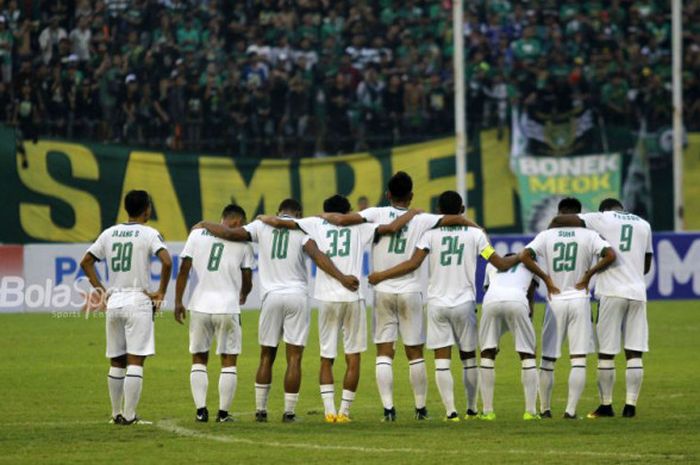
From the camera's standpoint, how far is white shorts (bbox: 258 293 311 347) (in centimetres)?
1502

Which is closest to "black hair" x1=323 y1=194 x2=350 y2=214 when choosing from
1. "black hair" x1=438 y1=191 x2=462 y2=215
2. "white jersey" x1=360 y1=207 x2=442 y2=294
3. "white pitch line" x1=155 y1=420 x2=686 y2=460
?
"white jersey" x1=360 y1=207 x2=442 y2=294

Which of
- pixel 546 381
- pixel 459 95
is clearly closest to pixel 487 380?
pixel 546 381

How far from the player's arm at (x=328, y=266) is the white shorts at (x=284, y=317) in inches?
16.8

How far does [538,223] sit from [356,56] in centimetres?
604

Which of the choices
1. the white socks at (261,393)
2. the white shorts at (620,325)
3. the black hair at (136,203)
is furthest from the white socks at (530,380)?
the black hair at (136,203)

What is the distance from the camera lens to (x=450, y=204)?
49.4ft

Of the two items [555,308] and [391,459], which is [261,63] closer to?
[555,308]

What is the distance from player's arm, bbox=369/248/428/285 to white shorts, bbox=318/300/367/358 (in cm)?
32

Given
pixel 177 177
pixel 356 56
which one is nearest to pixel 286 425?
pixel 177 177

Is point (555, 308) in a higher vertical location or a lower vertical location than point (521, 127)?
lower

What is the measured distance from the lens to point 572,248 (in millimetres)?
15398

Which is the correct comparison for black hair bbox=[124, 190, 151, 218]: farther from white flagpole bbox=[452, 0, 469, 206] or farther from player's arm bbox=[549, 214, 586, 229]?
white flagpole bbox=[452, 0, 469, 206]

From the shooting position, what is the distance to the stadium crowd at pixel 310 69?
34219 millimetres

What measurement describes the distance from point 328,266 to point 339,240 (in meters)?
0.30
